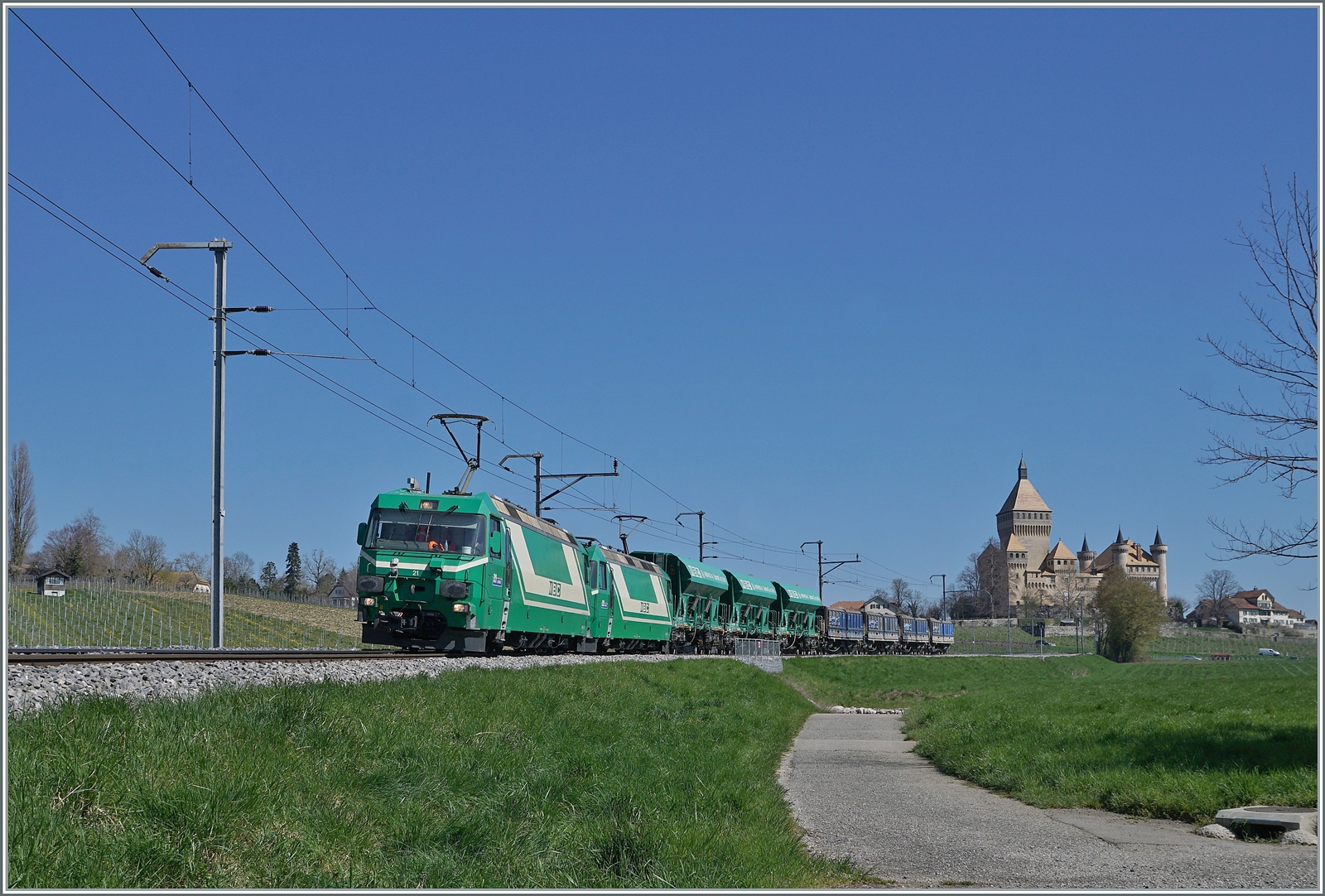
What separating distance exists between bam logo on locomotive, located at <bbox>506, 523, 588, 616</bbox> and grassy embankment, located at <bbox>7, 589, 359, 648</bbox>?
1422 centimetres

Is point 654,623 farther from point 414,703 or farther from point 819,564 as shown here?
point 819,564

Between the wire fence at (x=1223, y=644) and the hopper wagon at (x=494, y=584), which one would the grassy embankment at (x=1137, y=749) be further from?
the wire fence at (x=1223, y=644)

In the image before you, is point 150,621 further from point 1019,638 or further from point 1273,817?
point 1019,638

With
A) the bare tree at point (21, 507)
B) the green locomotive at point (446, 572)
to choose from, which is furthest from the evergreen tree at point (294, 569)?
the green locomotive at point (446, 572)

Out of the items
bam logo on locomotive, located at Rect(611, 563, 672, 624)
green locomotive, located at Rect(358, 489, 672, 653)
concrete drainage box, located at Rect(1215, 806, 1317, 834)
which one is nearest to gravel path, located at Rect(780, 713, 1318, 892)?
concrete drainage box, located at Rect(1215, 806, 1317, 834)

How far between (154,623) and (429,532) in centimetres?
2772

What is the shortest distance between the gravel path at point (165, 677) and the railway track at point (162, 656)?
600 mm

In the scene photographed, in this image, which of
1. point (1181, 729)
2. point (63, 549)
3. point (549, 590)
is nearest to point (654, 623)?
point (549, 590)

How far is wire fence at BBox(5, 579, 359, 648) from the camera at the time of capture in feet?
128

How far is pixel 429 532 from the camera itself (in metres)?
23.5

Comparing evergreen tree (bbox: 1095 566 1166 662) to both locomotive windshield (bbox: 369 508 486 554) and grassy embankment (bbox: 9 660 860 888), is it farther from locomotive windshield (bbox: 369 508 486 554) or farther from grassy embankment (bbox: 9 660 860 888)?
grassy embankment (bbox: 9 660 860 888)

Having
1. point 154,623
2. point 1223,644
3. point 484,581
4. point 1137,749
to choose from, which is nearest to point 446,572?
point 484,581

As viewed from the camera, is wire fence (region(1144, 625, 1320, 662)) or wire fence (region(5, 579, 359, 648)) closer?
wire fence (region(5, 579, 359, 648))

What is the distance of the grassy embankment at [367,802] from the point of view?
21.2 ft
